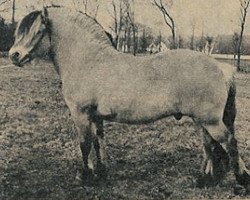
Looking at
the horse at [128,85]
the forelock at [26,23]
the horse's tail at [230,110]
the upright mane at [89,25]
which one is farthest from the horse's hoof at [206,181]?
the forelock at [26,23]

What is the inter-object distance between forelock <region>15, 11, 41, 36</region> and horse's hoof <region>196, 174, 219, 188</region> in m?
3.29

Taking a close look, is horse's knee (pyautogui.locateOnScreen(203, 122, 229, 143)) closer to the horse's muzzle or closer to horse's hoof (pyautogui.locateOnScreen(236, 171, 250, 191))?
horse's hoof (pyautogui.locateOnScreen(236, 171, 250, 191))

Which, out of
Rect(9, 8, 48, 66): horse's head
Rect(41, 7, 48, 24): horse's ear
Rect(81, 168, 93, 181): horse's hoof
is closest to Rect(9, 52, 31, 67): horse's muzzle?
Rect(9, 8, 48, 66): horse's head

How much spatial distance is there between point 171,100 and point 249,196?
1.68 m

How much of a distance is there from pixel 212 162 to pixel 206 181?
0.29 m

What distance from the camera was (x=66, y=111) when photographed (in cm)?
1175

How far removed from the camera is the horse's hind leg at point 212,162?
6289 millimetres

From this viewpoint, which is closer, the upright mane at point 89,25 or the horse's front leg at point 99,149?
the upright mane at point 89,25

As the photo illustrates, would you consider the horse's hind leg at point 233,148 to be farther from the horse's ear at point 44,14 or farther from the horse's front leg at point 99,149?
the horse's ear at point 44,14

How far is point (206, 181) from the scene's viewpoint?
6.47 m

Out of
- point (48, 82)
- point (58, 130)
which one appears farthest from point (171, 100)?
point (48, 82)

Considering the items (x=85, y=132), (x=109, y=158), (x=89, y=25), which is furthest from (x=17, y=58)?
(x=109, y=158)

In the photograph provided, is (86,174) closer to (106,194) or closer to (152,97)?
(106,194)

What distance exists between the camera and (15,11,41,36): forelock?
6.45 meters
